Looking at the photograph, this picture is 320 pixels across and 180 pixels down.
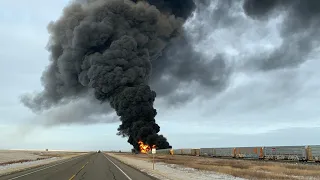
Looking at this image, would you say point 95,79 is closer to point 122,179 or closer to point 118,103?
point 118,103

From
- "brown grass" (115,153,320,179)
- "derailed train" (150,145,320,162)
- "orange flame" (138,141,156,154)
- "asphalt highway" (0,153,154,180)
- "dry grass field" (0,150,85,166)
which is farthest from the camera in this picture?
"orange flame" (138,141,156,154)

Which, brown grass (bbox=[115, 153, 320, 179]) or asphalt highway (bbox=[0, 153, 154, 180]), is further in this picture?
brown grass (bbox=[115, 153, 320, 179])

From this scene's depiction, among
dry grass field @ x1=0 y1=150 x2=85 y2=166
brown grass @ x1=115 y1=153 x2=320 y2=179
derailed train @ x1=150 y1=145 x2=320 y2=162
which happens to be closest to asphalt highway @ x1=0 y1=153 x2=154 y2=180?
brown grass @ x1=115 y1=153 x2=320 y2=179

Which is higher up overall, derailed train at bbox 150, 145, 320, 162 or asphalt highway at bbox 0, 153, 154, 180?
derailed train at bbox 150, 145, 320, 162

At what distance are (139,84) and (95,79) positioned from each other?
10000mm

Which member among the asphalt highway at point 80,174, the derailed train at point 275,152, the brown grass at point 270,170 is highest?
the derailed train at point 275,152

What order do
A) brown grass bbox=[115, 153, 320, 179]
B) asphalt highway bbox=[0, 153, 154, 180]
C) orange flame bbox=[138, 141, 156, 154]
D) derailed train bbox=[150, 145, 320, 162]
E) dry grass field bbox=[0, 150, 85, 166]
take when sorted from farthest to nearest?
orange flame bbox=[138, 141, 156, 154], dry grass field bbox=[0, 150, 85, 166], derailed train bbox=[150, 145, 320, 162], brown grass bbox=[115, 153, 320, 179], asphalt highway bbox=[0, 153, 154, 180]

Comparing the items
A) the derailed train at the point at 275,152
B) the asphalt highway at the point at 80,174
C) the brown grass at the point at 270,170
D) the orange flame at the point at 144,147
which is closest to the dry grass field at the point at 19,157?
the asphalt highway at the point at 80,174

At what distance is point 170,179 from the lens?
2080 cm

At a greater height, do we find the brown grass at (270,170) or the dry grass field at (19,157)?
the brown grass at (270,170)

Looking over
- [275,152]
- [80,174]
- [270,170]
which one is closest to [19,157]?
[275,152]

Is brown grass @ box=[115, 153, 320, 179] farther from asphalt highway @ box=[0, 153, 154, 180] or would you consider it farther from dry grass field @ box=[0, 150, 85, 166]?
dry grass field @ box=[0, 150, 85, 166]

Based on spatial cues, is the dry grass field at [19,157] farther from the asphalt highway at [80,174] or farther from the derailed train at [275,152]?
the derailed train at [275,152]

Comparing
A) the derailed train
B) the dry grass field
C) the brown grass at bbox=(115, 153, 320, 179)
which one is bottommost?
the dry grass field
